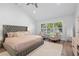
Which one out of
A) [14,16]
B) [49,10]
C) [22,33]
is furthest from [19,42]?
[49,10]

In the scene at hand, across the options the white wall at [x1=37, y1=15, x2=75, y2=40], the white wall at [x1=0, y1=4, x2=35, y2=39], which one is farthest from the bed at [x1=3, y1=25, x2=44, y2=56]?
the white wall at [x1=37, y1=15, x2=75, y2=40]

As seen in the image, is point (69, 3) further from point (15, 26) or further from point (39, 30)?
point (15, 26)

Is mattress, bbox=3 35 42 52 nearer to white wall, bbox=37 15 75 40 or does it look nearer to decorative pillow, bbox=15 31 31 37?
decorative pillow, bbox=15 31 31 37

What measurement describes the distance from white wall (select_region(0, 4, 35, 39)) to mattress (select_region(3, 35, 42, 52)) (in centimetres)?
19

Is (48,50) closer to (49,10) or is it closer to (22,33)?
(22,33)

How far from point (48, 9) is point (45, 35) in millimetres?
603

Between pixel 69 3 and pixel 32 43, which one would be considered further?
pixel 32 43

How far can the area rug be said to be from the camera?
188cm

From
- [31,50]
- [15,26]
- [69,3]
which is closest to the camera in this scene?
[69,3]

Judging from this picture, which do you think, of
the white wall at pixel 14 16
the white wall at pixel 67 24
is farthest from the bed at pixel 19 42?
the white wall at pixel 67 24

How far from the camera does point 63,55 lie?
72.9 inches

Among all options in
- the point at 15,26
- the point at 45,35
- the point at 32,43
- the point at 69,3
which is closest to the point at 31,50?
the point at 32,43

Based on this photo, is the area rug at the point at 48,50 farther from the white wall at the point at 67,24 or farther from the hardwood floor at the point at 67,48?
the white wall at the point at 67,24

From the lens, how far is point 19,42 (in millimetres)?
2059
